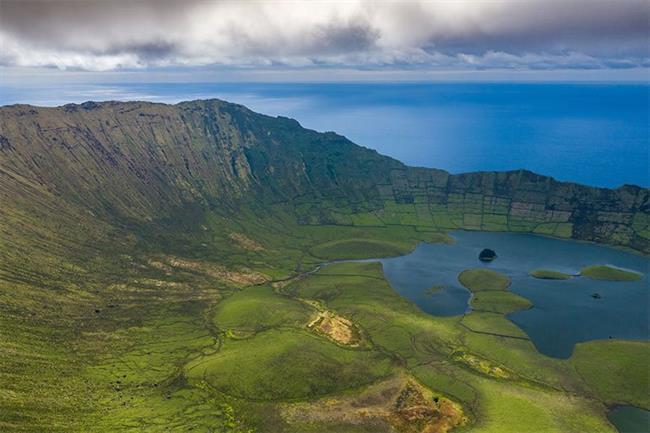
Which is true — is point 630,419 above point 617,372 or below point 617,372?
below

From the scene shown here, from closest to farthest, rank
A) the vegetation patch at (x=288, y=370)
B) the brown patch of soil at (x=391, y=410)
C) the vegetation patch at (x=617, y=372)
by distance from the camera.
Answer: the brown patch of soil at (x=391, y=410) < the vegetation patch at (x=617, y=372) < the vegetation patch at (x=288, y=370)

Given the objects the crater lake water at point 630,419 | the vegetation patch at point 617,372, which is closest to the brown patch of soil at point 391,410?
the crater lake water at point 630,419

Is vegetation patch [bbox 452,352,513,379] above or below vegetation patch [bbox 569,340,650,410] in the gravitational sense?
below

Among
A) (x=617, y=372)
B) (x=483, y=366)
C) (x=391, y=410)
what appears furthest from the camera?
(x=483, y=366)

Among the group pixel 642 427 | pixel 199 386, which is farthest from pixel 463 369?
pixel 199 386

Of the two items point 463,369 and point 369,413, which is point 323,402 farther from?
point 463,369

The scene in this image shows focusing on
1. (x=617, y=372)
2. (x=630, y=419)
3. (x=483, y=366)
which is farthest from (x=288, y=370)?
(x=617, y=372)

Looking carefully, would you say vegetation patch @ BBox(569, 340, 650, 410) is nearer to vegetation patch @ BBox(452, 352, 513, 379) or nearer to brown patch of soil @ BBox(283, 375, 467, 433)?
vegetation patch @ BBox(452, 352, 513, 379)

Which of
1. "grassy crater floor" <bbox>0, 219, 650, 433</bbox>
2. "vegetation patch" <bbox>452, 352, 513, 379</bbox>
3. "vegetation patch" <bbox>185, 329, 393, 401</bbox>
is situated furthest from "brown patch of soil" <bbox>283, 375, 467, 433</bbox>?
"vegetation patch" <bbox>452, 352, 513, 379</bbox>

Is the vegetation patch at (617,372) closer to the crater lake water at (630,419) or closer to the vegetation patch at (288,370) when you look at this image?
the crater lake water at (630,419)

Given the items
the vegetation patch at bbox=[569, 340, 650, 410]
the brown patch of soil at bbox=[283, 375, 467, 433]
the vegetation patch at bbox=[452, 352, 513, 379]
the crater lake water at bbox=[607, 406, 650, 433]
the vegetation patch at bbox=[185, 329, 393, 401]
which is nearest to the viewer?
the crater lake water at bbox=[607, 406, 650, 433]

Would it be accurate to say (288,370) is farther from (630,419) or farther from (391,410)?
(630,419)
